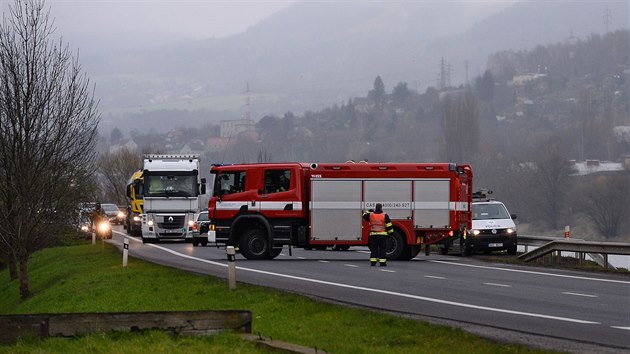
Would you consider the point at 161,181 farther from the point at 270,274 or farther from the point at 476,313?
the point at 476,313

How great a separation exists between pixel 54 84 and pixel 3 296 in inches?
504

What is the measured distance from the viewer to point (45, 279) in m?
46.7

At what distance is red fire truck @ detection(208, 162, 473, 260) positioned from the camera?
38.5 metres

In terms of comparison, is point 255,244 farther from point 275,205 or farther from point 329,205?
point 329,205

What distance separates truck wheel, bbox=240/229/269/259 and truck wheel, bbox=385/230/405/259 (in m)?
3.69

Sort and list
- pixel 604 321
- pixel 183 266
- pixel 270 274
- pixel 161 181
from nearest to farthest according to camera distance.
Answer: pixel 604 321
pixel 270 274
pixel 183 266
pixel 161 181

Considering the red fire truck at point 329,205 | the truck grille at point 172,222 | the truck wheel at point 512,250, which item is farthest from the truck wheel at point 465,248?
the truck grille at point 172,222

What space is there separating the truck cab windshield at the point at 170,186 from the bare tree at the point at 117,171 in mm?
101725

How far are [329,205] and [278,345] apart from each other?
2432 cm

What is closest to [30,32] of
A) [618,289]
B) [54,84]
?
[54,84]

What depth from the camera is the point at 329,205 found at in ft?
127

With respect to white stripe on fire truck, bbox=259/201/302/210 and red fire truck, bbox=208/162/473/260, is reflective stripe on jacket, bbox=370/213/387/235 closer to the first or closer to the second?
red fire truck, bbox=208/162/473/260

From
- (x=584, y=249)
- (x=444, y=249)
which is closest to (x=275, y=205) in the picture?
(x=444, y=249)

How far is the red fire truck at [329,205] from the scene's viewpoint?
38.5 meters
